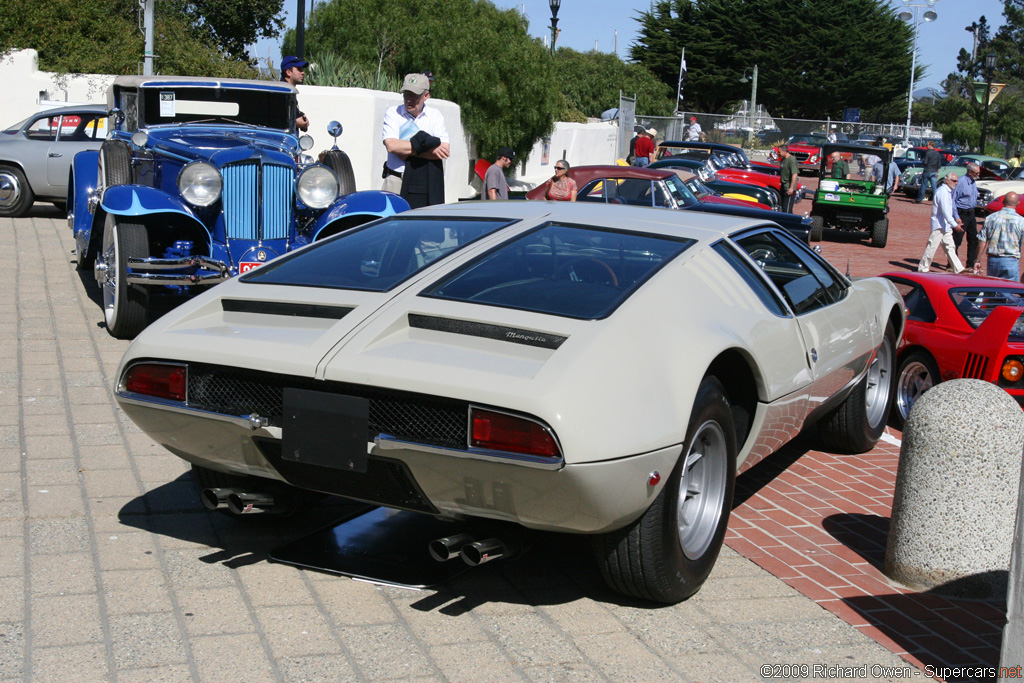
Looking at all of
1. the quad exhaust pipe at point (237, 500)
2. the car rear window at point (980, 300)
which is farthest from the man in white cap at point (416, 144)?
the quad exhaust pipe at point (237, 500)

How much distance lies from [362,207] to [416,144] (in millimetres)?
702

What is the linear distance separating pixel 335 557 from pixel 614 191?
1106 centimetres

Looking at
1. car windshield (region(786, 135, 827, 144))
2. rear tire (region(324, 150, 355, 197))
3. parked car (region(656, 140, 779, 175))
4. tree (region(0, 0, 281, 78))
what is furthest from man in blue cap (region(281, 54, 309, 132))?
car windshield (region(786, 135, 827, 144))

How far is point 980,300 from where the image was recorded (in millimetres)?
7809

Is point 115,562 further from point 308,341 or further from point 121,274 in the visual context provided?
point 121,274

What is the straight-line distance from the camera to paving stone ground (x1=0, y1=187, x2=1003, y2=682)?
10.9 ft

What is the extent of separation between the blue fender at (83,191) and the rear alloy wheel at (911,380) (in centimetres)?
731

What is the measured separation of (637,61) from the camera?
240 feet

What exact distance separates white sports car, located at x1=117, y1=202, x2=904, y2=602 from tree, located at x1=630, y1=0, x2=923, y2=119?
231 ft

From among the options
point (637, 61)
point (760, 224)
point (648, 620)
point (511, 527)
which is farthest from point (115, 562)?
point (637, 61)

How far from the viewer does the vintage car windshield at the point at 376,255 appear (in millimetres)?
4027

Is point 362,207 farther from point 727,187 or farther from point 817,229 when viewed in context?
point 817,229

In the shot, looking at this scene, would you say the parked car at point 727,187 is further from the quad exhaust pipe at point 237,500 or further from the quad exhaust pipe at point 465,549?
the quad exhaust pipe at point 465,549

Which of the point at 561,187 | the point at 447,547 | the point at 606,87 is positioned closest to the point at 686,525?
the point at 447,547
